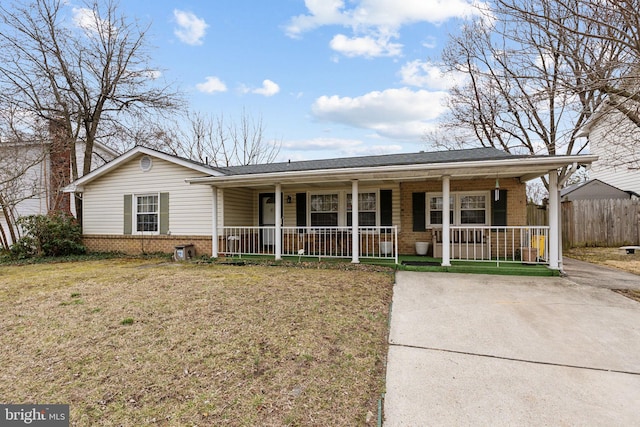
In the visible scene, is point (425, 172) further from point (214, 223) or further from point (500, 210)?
point (214, 223)

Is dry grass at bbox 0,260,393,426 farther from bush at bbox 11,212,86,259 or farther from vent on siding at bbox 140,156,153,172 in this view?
bush at bbox 11,212,86,259

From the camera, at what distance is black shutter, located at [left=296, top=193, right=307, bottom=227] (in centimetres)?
1000

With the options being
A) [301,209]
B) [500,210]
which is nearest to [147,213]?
[301,209]

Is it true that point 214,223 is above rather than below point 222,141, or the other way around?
below

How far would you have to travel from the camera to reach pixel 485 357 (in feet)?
10.0

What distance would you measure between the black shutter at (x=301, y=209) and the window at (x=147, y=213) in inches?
185

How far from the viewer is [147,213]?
1029cm

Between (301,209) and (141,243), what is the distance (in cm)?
551

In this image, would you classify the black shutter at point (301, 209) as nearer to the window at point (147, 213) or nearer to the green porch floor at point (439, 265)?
the green porch floor at point (439, 265)

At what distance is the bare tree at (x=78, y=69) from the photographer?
11461 millimetres

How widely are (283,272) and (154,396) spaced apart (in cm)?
483

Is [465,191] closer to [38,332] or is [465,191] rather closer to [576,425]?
[576,425]

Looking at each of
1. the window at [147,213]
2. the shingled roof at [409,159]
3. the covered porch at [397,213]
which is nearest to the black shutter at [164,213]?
the window at [147,213]

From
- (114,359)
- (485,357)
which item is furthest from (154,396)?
(485,357)
